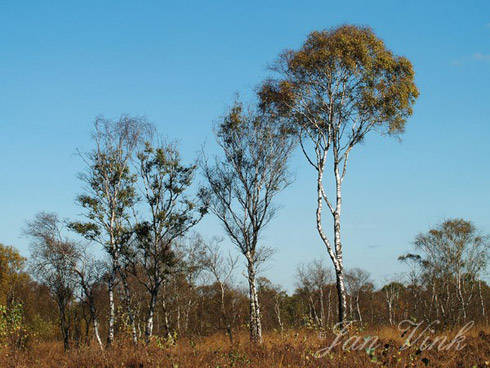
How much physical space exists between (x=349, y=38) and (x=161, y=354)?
1545cm

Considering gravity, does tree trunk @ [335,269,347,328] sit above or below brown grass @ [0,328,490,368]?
above

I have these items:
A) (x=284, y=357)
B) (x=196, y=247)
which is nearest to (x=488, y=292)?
(x=196, y=247)

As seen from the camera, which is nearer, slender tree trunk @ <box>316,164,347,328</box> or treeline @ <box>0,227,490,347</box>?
slender tree trunk @ <box>316,164,347,328</box>

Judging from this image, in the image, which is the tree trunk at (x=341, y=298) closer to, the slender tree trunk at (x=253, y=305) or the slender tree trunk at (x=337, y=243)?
the slender tree trunk at (x=337, y=243)

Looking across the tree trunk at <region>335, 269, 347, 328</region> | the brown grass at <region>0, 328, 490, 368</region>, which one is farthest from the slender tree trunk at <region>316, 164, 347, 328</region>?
the brown grass at <region>0, 328, 490, 368</region>

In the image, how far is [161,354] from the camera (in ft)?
38.7

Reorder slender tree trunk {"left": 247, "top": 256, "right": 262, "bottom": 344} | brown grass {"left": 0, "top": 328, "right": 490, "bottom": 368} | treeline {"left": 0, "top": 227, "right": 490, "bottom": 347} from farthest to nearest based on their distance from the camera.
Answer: treeline {"left": 0, "top": 227, "right": 490, "bottom": 347} → slender tree trunk {"left": 247, "top": 256, "right": 262, "bottom": 344} → brown grass {"left": 0, "top": 328, "right": 490, "bottom": 368}

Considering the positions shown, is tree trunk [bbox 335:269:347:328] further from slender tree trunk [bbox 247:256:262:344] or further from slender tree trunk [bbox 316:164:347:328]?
slender tree trunk [bbox 247:256:262:344]

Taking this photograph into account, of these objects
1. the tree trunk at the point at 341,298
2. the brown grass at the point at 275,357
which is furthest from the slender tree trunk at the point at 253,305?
the brown grass at the point at 275,357

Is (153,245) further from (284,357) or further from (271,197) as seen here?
(284,357)

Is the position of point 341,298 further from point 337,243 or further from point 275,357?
point 275,357

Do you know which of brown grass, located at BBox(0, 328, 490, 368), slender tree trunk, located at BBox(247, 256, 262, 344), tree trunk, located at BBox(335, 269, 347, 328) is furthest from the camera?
slender tree trunk, located at BBox(247, 256, 262, 344)

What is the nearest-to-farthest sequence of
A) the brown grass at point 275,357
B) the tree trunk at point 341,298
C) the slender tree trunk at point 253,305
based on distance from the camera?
the brown grass at point 275,357 < the tree trunk at point 341,298 < the slender tree trunk at point 253,305

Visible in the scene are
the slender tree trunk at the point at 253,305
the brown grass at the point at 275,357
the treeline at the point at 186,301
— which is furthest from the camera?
the treeline at the point at 186,301
